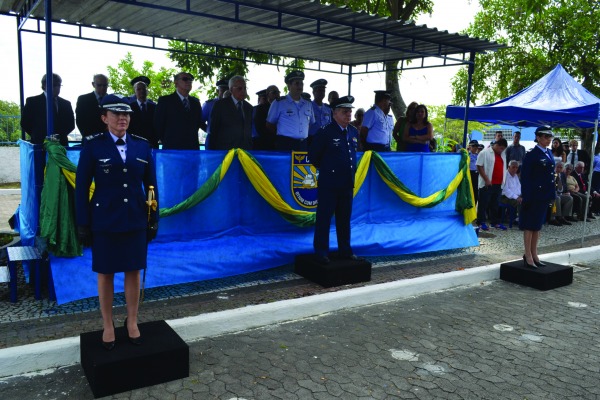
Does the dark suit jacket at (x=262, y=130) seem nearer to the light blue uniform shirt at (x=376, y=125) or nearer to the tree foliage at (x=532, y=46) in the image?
the light blue uniform shirt at (x=376, y=125)

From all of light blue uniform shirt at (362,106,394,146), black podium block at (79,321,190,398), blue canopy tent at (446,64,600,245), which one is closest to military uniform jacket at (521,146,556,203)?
light blue uniform shirt at (362,106,394,146)

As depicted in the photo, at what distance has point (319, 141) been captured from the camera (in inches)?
233

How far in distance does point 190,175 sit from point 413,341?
301 cm

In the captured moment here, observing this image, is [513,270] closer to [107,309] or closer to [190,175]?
[190,175]

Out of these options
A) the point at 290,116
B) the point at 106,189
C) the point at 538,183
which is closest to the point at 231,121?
the point at 290,116

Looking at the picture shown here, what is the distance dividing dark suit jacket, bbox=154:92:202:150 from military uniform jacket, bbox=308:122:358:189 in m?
1.58

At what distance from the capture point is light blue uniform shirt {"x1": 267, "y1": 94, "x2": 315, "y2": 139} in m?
6.89

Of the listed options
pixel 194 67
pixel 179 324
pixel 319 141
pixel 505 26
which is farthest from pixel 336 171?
pixel 505 26

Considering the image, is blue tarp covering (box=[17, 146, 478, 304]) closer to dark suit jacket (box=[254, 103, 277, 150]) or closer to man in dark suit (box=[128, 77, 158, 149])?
man in dark suit (box=[128, 77, 158, 149])

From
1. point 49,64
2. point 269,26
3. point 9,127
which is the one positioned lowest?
point 9,127

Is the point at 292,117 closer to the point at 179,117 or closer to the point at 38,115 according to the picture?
the point at 179,117

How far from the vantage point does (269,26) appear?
627 cm

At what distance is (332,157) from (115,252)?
10.1 feet

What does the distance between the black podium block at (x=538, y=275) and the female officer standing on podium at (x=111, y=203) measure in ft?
16.0
